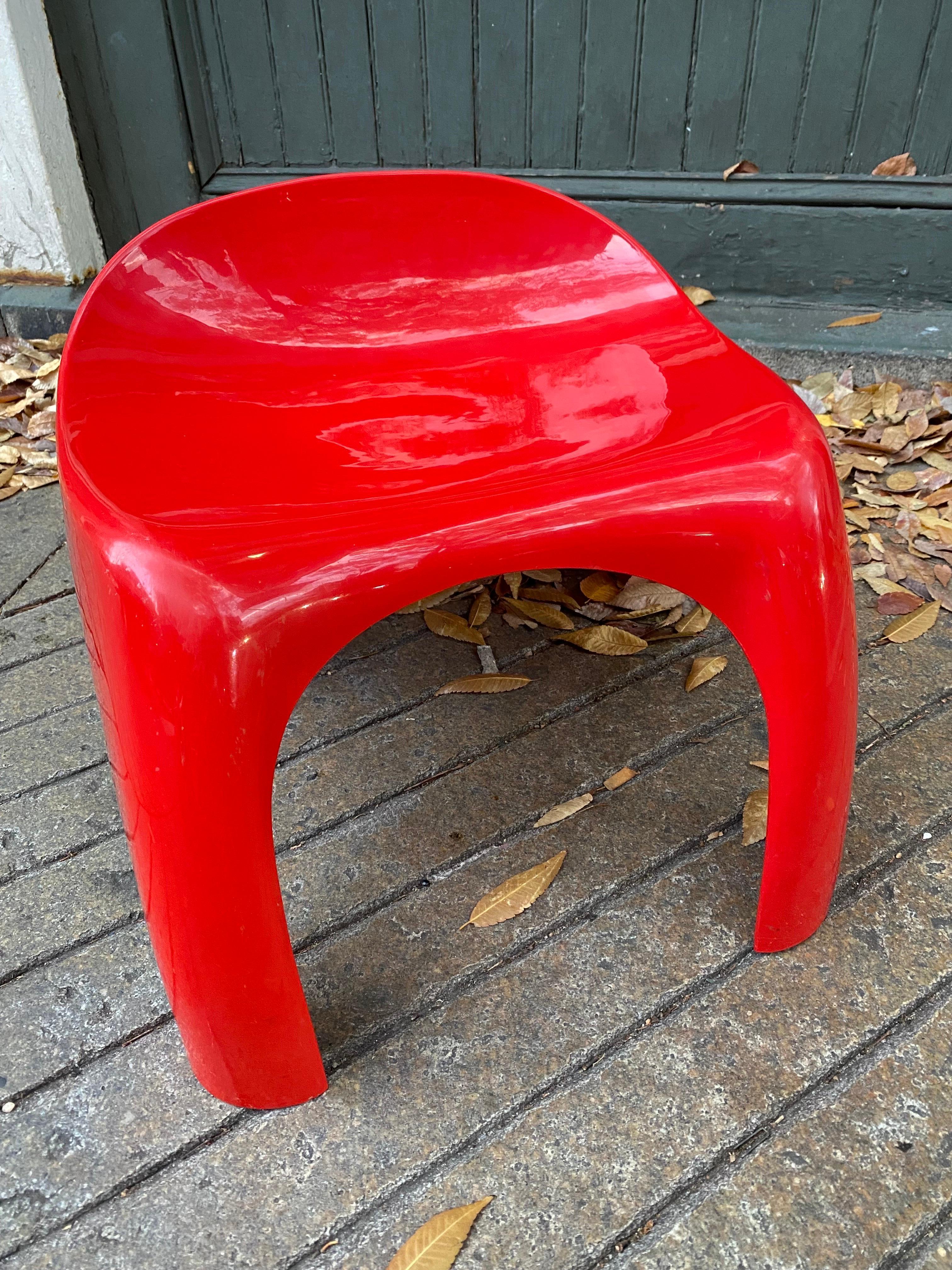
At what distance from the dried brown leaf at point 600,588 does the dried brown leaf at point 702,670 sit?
202 millimetres

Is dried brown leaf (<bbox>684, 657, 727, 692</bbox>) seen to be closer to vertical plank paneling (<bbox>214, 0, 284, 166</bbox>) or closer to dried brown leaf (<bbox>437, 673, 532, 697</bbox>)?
dried brown leaf (<bbox>437, 673, 532, 697</bbox>)

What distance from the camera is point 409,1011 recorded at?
98 centimetres

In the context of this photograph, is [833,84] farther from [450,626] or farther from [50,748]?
[50,748]

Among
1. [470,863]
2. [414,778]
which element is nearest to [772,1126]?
[470,863]

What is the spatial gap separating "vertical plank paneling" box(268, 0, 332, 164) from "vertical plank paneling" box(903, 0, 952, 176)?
4.24 ft

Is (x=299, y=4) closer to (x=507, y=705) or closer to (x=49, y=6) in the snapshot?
(x=49, y=6)

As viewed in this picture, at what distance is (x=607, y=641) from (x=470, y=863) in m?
0.48

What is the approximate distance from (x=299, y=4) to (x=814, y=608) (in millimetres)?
1920

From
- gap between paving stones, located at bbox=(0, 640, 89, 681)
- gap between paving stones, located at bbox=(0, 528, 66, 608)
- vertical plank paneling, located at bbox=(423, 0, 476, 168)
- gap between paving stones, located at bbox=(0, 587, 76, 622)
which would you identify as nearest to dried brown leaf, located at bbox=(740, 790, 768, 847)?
gap between paving stones, located at bbox=(0, 640, 89, 681)

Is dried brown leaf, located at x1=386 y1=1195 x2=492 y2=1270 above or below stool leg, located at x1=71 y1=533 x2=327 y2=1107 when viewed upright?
below

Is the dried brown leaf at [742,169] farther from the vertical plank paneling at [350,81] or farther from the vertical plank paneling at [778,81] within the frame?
the vertical plank paneling at [350,81]

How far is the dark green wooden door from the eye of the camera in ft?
6.23

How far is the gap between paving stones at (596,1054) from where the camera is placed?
0.85 m

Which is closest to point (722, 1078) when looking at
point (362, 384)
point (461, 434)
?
point (461, 434)
